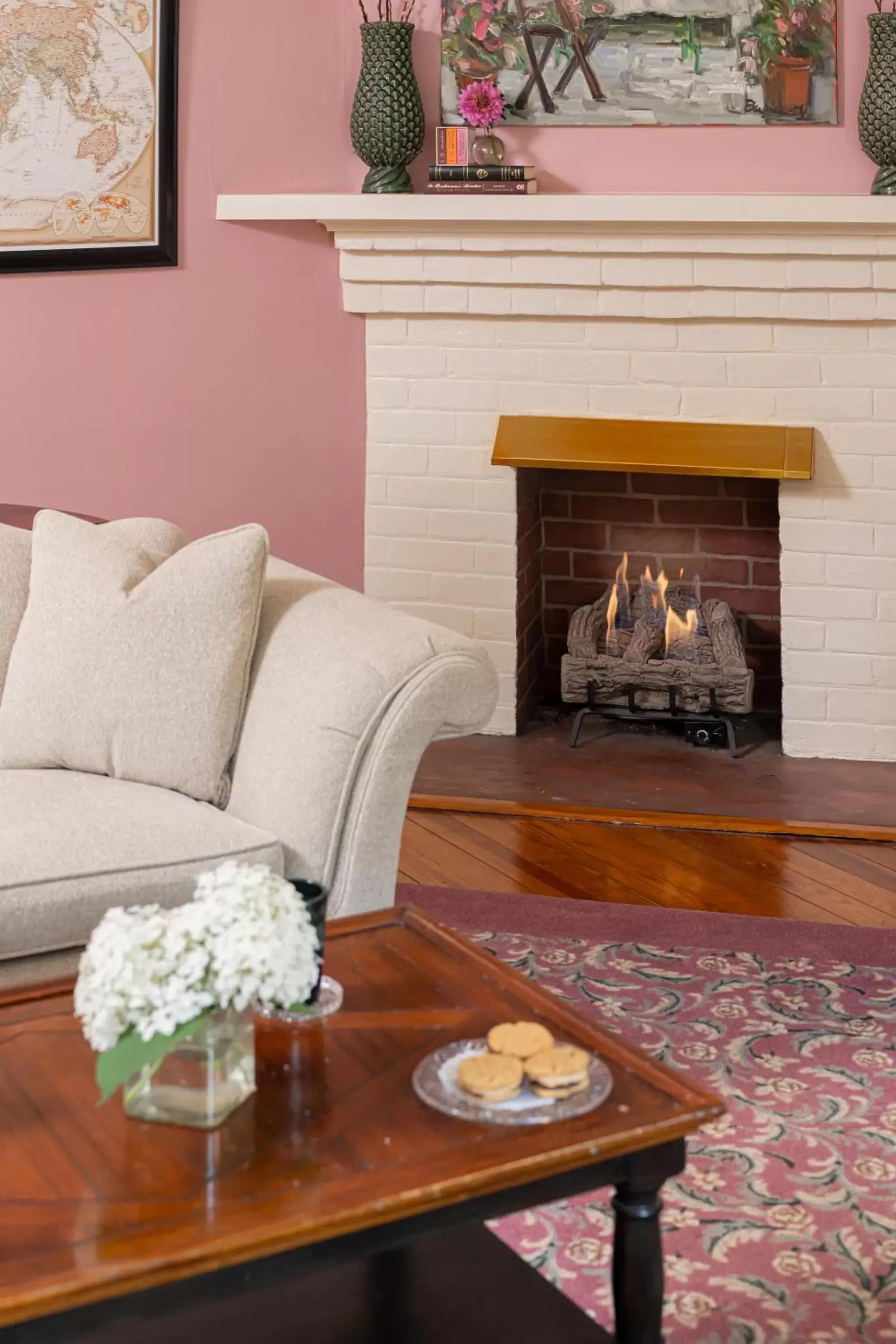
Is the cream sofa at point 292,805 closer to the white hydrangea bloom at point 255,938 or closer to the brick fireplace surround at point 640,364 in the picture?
the white hydrangea bloom at point 255,938

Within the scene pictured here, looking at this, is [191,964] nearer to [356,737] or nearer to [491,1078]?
[491,1078]

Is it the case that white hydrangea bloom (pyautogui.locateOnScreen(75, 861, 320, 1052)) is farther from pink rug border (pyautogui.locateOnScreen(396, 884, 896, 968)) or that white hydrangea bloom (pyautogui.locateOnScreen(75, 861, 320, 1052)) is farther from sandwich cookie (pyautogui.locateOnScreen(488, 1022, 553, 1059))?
pink rug border (pyautogui.locateOnScreen(396, 884, 896, 968))

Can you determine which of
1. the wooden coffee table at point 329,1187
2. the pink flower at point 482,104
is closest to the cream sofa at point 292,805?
the wooden coffee table at point 329,1187

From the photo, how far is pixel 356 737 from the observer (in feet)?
8.56

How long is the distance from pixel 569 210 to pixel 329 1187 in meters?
3.13

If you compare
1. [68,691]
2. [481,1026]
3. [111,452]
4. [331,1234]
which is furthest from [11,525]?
[331,1234]

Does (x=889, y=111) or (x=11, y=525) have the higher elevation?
(x=889, y=111)

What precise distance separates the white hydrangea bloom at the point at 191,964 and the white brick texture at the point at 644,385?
9.66 feet

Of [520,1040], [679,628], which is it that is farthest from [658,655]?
[520,1040]

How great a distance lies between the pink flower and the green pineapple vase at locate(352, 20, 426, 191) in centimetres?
13

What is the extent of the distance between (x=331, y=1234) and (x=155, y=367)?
3.39 metres

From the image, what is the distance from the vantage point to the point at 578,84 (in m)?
4.25

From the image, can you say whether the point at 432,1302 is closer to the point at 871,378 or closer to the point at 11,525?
the point at 11,525

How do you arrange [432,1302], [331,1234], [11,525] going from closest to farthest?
[331,1234] < [432,1302] < [11,525]
